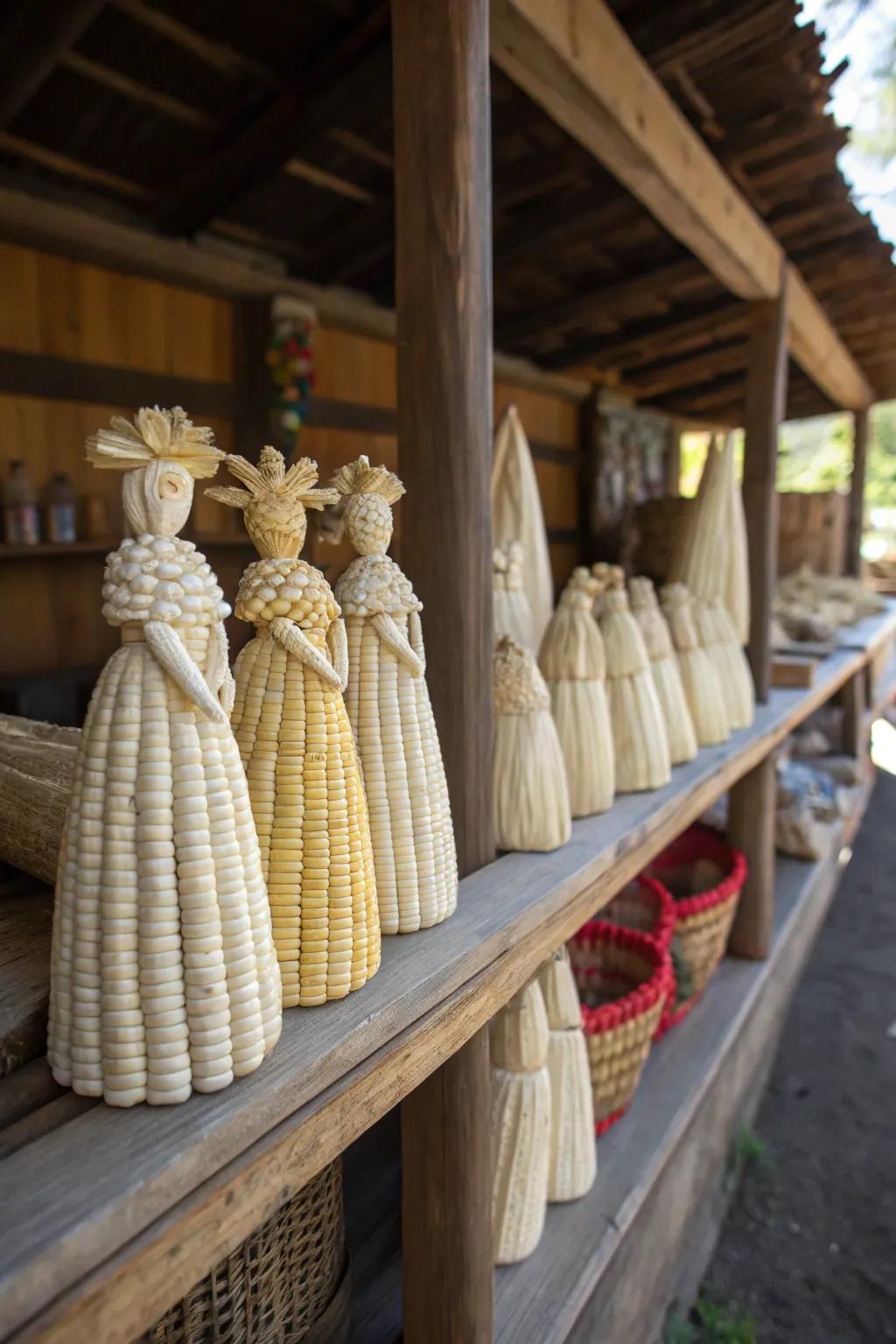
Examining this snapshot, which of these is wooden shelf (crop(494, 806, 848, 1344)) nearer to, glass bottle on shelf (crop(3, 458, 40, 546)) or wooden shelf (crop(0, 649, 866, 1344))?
wooden shelf (crop(0, 649, 866, 1344))

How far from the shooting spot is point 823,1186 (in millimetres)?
2338

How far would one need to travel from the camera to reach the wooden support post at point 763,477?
2.45m

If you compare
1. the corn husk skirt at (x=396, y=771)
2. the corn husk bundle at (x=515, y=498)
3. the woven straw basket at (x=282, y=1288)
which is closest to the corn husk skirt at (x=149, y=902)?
the corn husk skirt at (x=396, y=771)

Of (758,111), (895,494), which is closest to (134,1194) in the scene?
(758,111)

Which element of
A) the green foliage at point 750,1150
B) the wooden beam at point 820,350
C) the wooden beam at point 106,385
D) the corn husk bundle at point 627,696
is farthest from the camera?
the wooden beam at point 820,350

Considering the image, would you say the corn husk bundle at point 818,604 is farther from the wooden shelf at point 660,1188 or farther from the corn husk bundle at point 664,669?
the corn husk bundle at point 664,669

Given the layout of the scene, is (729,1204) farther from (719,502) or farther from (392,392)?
(392,392)

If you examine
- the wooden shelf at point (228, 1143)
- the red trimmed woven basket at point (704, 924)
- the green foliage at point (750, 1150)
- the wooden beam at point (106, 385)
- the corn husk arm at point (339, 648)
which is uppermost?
the wooden beam at point (106, 385)

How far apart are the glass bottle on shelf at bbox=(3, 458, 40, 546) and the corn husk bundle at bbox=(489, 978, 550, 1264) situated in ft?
6.79

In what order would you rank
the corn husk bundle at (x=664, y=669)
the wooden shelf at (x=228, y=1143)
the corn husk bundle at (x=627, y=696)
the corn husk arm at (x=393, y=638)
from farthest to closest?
the corn husk bundle at (x=664, y=669)
the corn husk bundle at (x=627, y=696)
the corn husk arm at (x=393, y=638)
the wooden shelf at (x=228, y=1143)

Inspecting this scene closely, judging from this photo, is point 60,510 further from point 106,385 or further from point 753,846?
point 753,846

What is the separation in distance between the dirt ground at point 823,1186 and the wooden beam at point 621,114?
95.6 inches

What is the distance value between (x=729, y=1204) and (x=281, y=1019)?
2152mm

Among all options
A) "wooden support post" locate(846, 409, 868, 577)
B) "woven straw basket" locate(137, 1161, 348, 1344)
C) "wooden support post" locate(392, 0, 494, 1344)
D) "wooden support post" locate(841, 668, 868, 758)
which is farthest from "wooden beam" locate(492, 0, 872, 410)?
"wooden support post" locate(846, 409, 868, 577)
